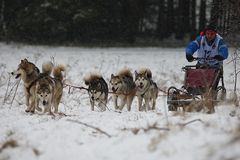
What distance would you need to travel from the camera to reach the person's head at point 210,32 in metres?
9.16

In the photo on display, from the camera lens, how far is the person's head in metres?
9.16

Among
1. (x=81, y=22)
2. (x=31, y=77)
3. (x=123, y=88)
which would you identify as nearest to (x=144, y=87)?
(x=123, y=88)

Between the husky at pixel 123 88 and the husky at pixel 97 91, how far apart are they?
0.36m

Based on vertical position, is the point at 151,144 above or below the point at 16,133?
above

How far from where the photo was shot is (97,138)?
563 cm

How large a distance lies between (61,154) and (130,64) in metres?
16.2

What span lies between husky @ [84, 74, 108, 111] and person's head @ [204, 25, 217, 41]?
2.90 metres

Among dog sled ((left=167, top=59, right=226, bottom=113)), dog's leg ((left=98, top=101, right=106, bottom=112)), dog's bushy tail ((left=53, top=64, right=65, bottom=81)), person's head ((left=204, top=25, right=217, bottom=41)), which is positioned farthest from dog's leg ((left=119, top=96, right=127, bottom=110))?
person's head ((left=204, top=25, right=217, bottom=41))

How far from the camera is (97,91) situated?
10.6m

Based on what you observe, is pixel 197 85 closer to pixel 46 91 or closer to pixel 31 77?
pixel 46 91

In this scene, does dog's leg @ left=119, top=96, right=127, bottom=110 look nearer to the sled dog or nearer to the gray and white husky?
the sled dog

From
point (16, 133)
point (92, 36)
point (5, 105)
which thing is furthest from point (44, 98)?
point (92, 36)

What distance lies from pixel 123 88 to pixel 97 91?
2.54ft

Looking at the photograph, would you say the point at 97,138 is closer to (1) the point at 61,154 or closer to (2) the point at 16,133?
(1) the point at 61,154
